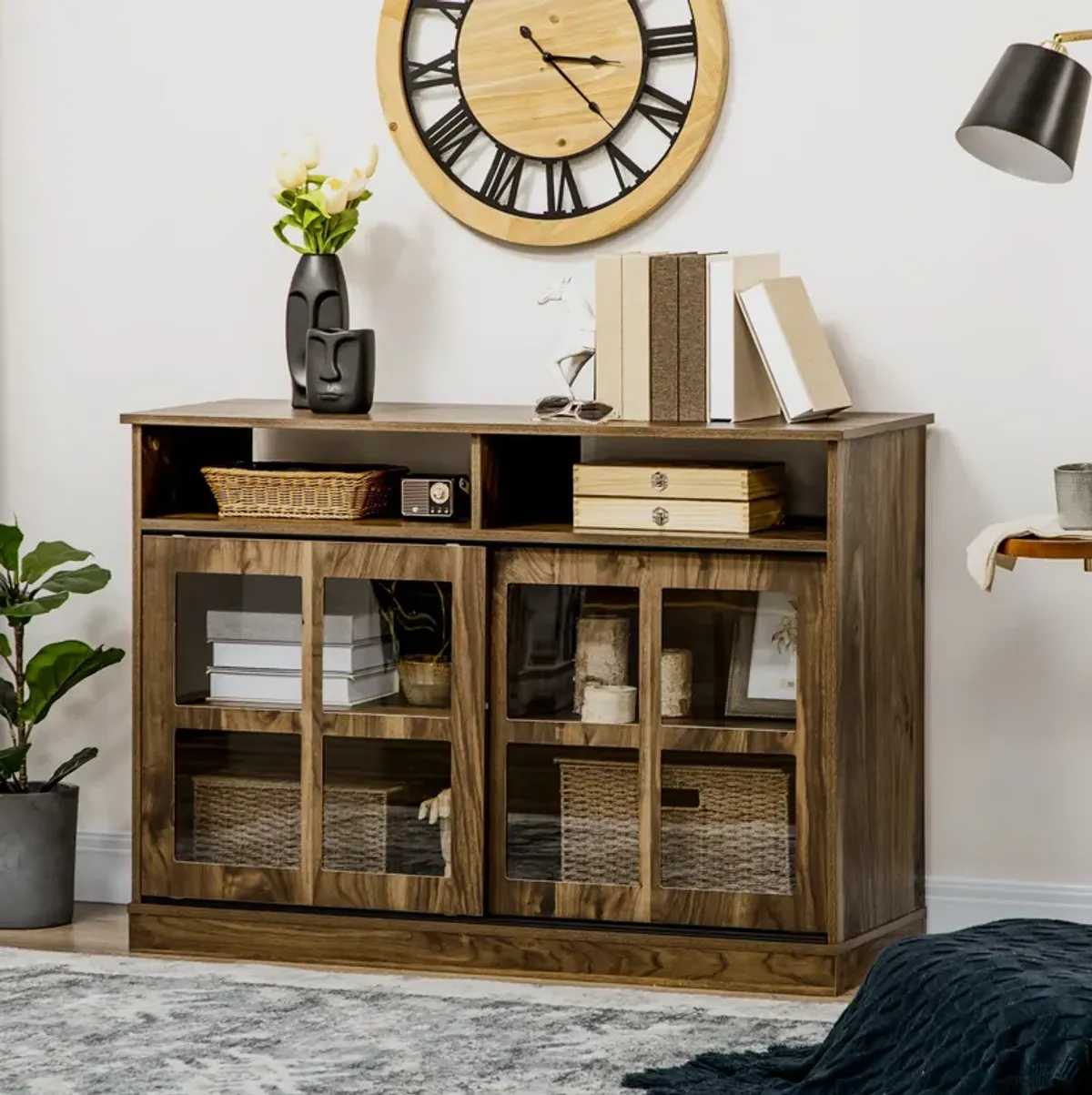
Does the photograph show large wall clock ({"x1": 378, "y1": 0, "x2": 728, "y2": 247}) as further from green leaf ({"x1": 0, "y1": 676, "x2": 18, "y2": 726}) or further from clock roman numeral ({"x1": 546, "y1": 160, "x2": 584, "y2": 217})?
green leaf ({"x1": 0, "y1": 676, "x2": 18, "y2": 726})

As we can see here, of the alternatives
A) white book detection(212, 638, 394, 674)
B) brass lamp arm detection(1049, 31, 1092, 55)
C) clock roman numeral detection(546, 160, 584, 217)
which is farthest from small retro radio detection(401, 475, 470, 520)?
brass lamp arm detection(1049, 31, 1092, 55)

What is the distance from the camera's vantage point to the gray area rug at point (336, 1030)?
299 cm

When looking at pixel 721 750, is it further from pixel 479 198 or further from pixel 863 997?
pixel 479 198

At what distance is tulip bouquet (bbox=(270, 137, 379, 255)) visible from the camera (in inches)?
149

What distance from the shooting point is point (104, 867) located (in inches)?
166


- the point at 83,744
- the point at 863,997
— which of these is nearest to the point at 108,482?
the point at 83,744

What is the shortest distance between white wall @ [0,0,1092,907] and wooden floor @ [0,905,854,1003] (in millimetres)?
254

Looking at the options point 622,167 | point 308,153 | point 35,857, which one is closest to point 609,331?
point 622,167

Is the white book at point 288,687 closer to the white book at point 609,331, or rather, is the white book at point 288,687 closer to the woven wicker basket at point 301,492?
the woven wicker basket at point 301,492

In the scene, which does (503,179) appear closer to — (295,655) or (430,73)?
(430,73)

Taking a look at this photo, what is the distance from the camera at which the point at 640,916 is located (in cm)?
352

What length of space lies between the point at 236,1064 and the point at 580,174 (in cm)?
178

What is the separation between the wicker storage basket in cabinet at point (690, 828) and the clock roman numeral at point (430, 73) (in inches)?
53.3

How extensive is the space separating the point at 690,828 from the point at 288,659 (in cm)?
78
